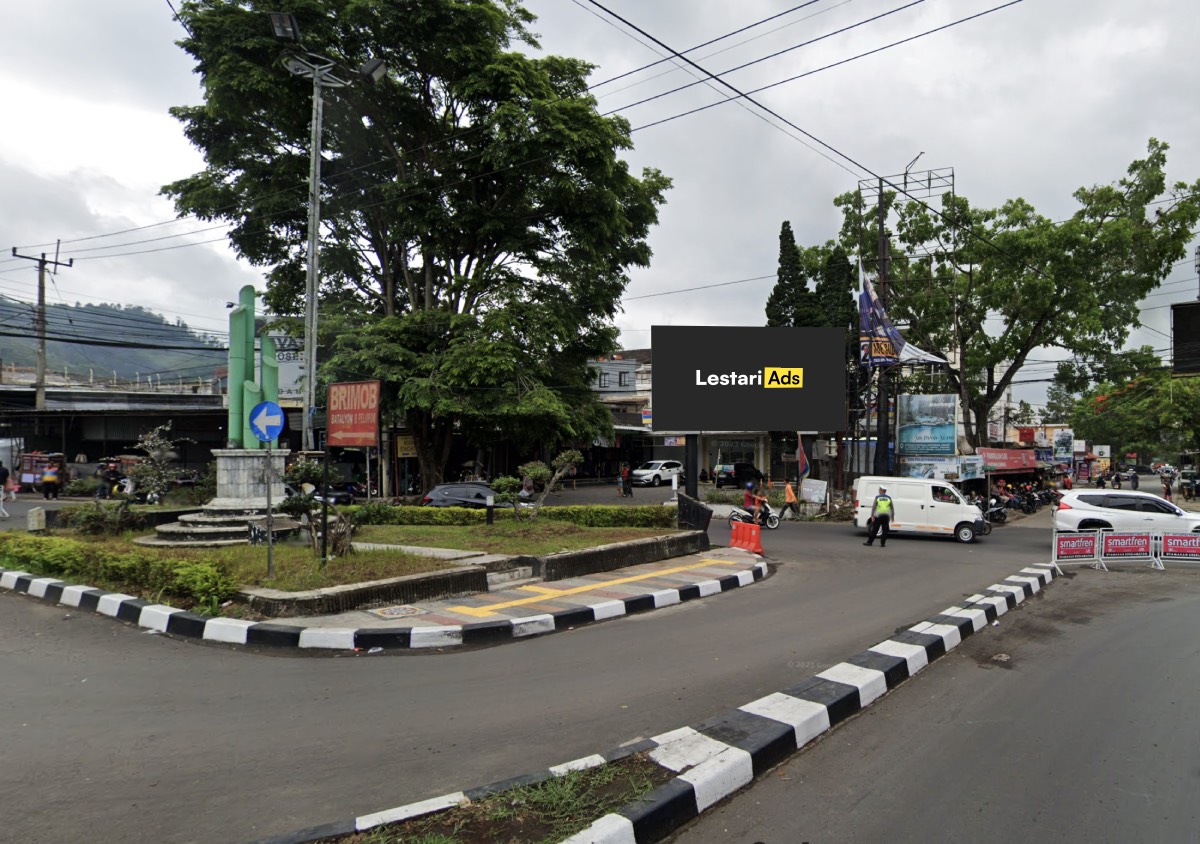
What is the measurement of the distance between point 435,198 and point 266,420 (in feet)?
49.5

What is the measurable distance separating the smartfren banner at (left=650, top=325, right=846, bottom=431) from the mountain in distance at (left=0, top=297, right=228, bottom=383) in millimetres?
13404

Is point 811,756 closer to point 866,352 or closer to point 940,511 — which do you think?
point 940,511

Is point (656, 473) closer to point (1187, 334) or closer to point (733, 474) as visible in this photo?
point (733, 474)

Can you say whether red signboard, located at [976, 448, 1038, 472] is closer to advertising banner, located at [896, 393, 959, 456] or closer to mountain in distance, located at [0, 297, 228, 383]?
advertising banner, located at [896, 393, 959, 456]

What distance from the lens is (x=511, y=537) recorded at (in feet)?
40.5

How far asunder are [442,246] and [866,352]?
48.7 ft

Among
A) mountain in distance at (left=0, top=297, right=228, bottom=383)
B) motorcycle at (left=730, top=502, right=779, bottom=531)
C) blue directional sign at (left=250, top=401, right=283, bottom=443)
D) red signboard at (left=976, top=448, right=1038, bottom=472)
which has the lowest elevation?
motorcycle at (left=730, top=502, right=779, bottom=531)

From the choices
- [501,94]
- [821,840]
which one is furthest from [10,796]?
[501,94]

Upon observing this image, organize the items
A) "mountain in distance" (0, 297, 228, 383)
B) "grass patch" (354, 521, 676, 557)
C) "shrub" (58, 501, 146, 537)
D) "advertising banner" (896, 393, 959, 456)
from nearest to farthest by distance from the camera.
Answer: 1. "grass patch" (354, 521, 676, 557)
2. "shrub" (58, 501, 146, 537)
3. "advertising banner" (896, 393, 959, 456)
4. "mountain in distance" (0, 297, 228, 383)

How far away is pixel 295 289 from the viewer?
2491 centimetres

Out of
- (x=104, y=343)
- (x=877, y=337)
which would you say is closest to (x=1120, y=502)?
(x=877, y=337)

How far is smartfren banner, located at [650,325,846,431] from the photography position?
18.9 m

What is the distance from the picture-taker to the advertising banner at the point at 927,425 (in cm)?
2308

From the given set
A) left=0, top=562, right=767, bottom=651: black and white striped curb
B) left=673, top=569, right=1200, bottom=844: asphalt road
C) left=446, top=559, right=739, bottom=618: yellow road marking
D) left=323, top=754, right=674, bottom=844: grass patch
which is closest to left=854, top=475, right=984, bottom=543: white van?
left=446, top=559, right=739, bottom=618: yellow road marking
